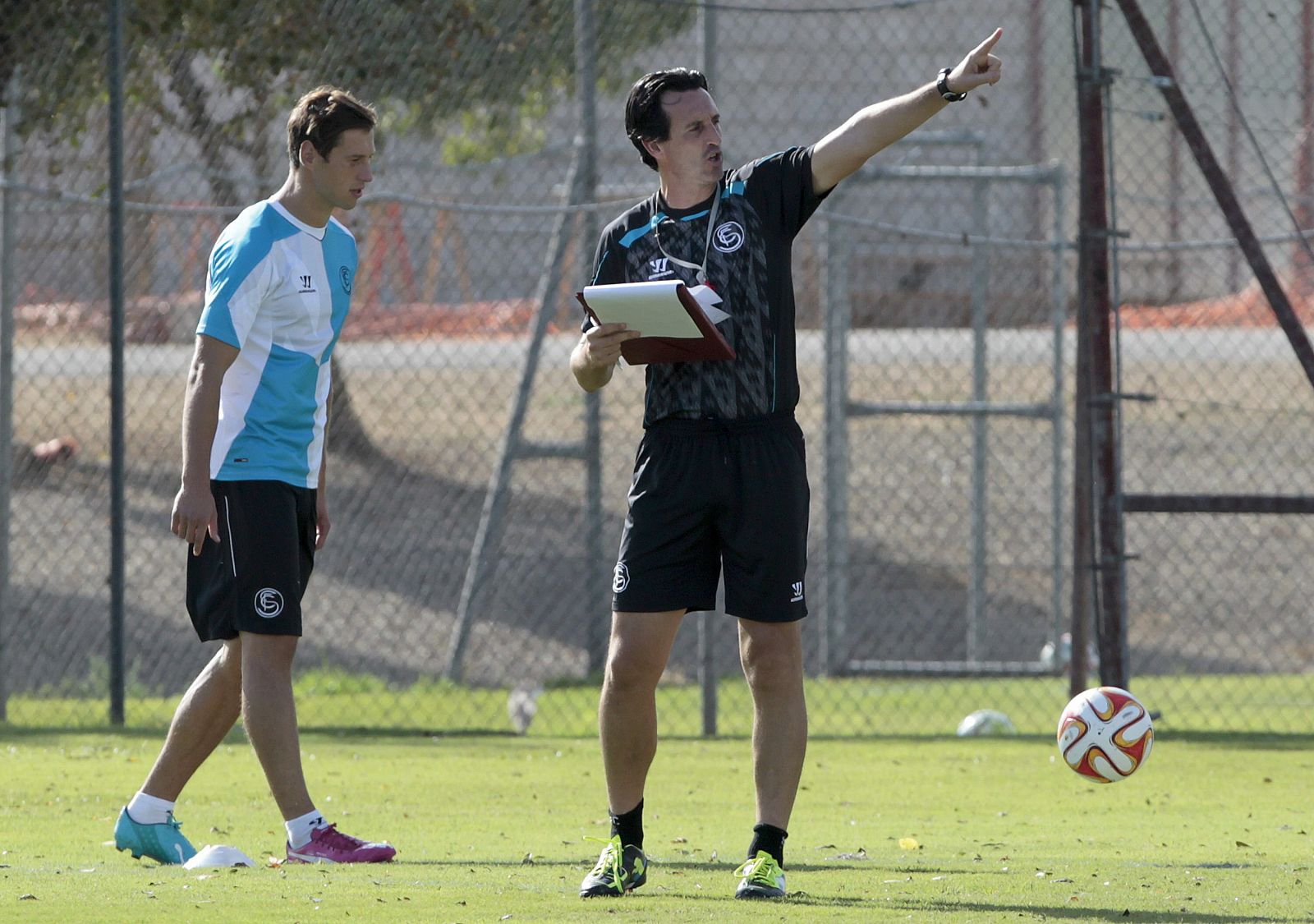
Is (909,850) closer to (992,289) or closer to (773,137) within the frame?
(773,137)

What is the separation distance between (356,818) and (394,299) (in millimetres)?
7528

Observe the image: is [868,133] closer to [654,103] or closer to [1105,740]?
[654,103]

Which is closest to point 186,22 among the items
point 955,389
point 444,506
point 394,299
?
point 394,299

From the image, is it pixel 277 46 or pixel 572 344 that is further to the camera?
pixel 572 344

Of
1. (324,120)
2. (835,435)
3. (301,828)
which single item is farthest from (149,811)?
(835,435)

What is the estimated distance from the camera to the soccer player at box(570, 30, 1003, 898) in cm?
436

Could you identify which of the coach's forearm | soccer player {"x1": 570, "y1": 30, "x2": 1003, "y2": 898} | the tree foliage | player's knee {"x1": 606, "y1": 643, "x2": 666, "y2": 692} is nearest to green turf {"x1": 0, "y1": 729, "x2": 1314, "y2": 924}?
soccer player {"x1": 570, "y1": 30, "x2": 1003, "y2": 898}

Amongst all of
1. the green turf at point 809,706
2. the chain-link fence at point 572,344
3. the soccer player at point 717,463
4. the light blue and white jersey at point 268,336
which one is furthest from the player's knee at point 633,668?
the green turf at point 809,706

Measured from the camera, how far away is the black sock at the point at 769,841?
4.31 m

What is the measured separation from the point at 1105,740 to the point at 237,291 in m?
2.73

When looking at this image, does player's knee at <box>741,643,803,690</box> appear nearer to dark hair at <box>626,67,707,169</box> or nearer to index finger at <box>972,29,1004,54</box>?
dark hair at <box>626,67,707,169</box>

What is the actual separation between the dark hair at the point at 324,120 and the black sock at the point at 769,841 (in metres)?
2.15

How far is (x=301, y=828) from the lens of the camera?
4.82 m

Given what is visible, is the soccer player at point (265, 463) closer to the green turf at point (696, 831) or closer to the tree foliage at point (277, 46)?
the green turf at point (696, 831)
